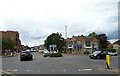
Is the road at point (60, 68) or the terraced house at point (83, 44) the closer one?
the road at point (60, 68)

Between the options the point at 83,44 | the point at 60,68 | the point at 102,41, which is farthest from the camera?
the point at 102,41

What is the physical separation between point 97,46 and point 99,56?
2761 inches

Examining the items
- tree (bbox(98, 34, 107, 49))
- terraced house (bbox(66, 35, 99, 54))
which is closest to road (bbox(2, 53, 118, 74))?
terraced house (bbox(66, 35, 99, 54))

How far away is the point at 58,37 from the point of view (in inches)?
4552

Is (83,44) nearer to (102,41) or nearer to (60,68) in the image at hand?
(102,41)

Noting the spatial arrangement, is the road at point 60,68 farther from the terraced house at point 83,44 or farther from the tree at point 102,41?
the tree at point 102,41

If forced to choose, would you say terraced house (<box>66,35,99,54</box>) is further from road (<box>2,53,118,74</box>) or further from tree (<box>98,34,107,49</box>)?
road (<box>2,53,118,74</box>)

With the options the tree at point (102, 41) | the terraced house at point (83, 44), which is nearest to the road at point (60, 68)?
the terraced house at point (83, 44)

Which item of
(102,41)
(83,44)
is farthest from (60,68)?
(102,41)

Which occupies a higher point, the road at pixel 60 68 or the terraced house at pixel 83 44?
the terraced house at pixel 83 44

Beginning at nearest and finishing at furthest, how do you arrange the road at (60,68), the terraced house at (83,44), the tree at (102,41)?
the road at (60,68)
the terraced house at (83,44)
the tree at (102,41)

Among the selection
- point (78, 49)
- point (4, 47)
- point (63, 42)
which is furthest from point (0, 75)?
point (63, 42)

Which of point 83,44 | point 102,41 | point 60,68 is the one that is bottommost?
point 60,68

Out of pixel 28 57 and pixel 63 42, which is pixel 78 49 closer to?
pixel 63 42
